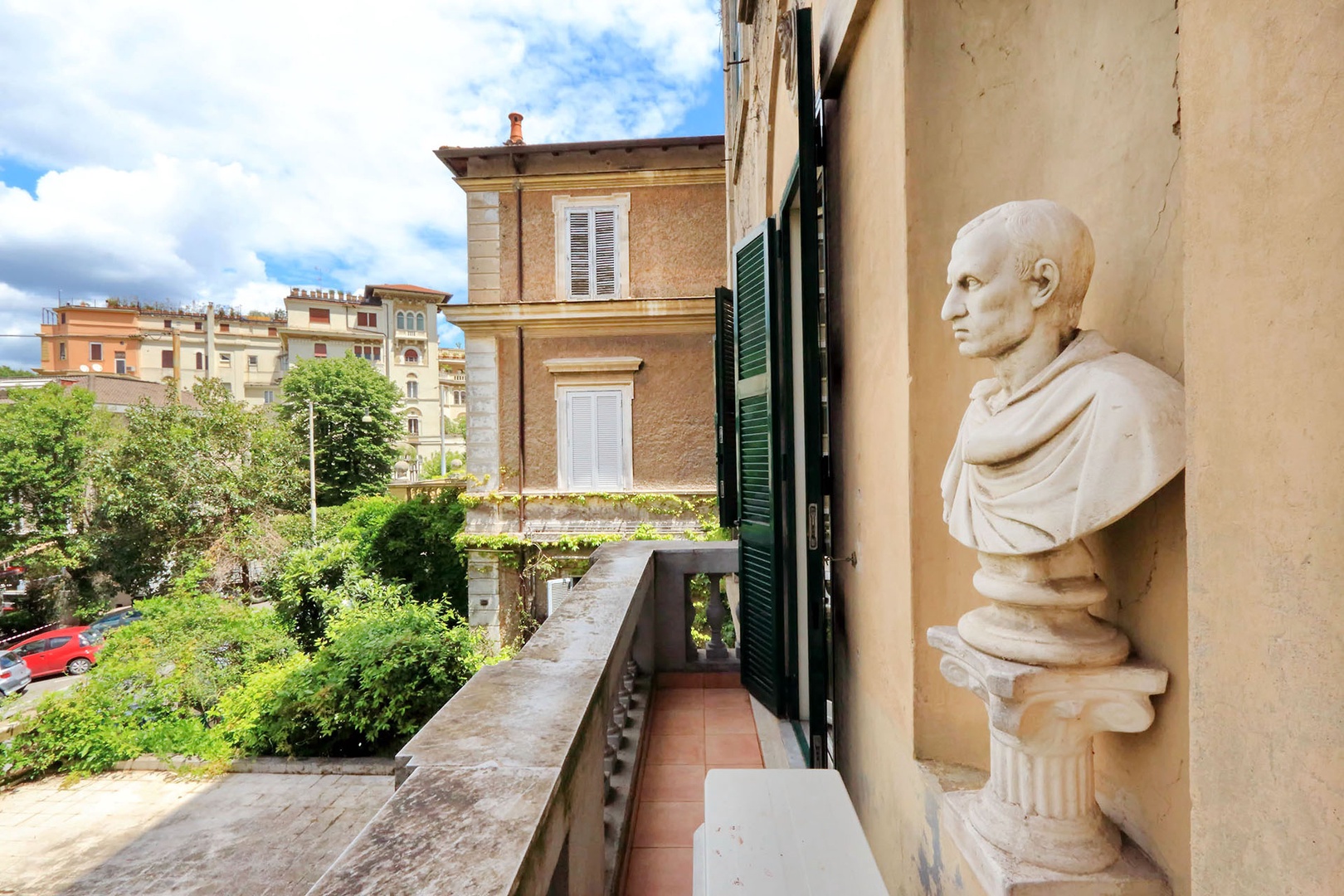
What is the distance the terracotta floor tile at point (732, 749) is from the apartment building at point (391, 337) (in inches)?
1440

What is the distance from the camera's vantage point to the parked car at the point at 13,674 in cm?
1184

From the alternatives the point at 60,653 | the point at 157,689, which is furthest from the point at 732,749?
the point at 60,653

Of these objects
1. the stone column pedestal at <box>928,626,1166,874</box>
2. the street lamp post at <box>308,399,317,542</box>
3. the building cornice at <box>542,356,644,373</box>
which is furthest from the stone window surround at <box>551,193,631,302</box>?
the street lamp post at <box>308,399,317,542</box>

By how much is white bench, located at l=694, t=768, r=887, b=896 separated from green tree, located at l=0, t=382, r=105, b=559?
23036mm

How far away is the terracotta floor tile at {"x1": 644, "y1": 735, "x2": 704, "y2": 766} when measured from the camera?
10.7ft

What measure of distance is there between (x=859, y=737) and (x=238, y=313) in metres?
50.6

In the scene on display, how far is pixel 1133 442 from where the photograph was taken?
90 cm

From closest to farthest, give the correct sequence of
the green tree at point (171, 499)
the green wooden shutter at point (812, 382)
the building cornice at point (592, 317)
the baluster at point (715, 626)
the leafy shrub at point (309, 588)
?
the green wooden shutter at point (812, 382)
the baluster at point (715, 626)
the building cornice at point (592, 317)
the leafy shrub at point (309, 588)
the green tree at point (171, 499)

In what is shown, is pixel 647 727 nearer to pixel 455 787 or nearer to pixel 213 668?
pixel 455 787

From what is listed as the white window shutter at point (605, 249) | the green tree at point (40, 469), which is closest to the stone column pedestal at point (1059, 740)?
the white window shutter at point (605, 249)

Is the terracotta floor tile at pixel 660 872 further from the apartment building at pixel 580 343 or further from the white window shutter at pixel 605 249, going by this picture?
the white window shutter at pixel 605 249

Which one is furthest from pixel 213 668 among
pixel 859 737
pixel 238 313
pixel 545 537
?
pixel 238 313

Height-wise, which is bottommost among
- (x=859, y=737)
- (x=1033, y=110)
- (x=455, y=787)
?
(x=859, y=737)

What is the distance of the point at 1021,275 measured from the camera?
3.43 ft
